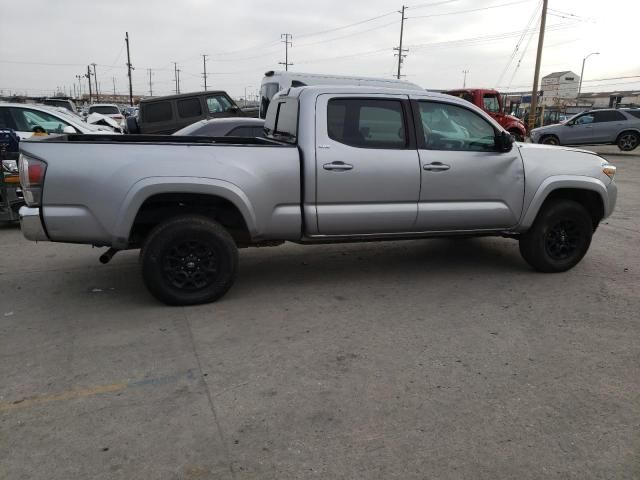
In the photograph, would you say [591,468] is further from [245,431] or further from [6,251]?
[6,251]

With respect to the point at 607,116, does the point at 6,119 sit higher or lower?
lower

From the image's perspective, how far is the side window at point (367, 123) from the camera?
4.76 meters

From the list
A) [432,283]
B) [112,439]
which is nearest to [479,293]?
[432,283]

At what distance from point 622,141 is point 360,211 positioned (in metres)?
19.5

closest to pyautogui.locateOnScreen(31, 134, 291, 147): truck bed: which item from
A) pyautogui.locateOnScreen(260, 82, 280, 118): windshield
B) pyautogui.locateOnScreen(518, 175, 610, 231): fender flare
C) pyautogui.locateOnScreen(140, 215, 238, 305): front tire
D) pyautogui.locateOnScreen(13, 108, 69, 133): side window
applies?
pyautogui.locateOnScreen(140, 215, 238, 305): front tire

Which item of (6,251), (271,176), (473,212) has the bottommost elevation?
(6,251)

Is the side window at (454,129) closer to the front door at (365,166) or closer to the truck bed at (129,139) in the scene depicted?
the front door at (365,166)

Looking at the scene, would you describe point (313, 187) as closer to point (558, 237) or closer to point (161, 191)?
point (161, 191)

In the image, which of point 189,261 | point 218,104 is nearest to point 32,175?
point 189,261

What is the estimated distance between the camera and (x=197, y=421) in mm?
2887

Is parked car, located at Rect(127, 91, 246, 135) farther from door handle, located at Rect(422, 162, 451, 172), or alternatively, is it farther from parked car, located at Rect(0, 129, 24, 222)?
door handle, located at Rect(422, 162, 451, 172)

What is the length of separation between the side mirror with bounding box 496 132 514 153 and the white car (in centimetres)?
732

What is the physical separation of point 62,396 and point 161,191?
5.57 ft

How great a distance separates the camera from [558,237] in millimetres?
5555
